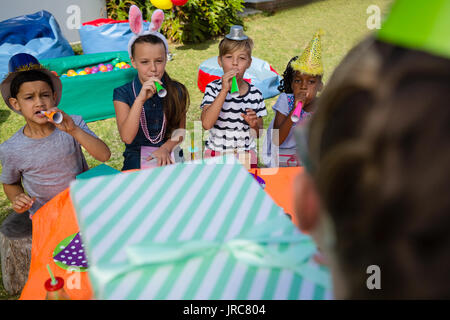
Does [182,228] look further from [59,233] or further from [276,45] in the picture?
[276,45]

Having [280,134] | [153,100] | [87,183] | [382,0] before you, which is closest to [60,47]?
[153,100]

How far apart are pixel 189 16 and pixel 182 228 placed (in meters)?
5.95

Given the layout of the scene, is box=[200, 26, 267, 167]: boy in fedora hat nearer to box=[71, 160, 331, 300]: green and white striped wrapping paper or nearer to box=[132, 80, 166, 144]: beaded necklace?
box=[132, 80, 166, 144]: beaded necklace

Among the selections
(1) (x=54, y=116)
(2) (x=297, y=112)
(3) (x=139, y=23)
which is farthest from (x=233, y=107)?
(1) (x=54, y=116)

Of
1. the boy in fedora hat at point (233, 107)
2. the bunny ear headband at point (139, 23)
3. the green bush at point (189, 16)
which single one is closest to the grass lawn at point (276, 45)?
the green bush at point (189, 16)

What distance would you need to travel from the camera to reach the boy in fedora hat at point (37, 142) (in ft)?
5.77

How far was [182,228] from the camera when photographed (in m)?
0.63

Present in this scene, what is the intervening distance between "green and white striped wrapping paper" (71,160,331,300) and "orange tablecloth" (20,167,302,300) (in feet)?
0.85

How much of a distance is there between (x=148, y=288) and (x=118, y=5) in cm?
618

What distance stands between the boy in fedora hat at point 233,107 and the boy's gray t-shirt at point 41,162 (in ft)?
2.44

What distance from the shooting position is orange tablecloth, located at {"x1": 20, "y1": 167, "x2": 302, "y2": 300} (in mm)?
1092

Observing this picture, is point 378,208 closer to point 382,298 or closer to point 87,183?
point 382,298

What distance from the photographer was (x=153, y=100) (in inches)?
84.0

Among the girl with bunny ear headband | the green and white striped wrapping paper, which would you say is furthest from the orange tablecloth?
the girl with bunny ear headband
